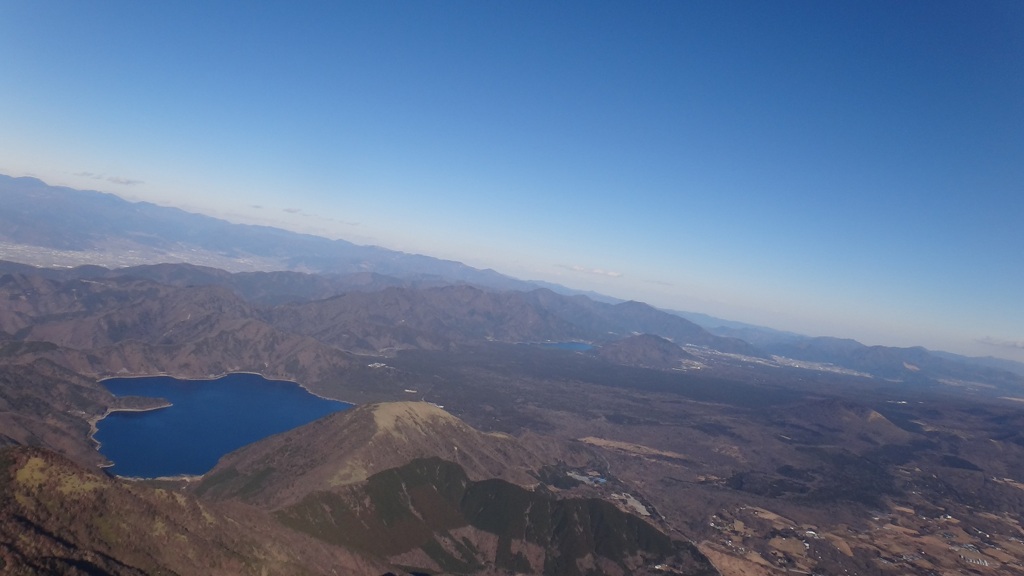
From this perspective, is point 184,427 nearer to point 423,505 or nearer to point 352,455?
point 352,455

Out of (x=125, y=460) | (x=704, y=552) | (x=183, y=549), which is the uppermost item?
(x=183, y=549)

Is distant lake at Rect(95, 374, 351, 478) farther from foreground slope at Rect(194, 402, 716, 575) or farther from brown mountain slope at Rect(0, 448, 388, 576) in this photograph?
brown mountain slope at Rect(0, 448, 388, 576)

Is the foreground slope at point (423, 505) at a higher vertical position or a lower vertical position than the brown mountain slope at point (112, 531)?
lower

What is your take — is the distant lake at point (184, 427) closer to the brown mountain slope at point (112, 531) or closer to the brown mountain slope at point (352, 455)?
the brown mountain slope at point (352, 455)

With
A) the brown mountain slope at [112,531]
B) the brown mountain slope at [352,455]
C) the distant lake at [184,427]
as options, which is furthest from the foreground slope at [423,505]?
the distant lake at [184,427]

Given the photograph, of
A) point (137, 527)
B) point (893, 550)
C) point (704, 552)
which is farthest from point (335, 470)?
point (893, 550)

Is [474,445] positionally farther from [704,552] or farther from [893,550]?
[893,550]
